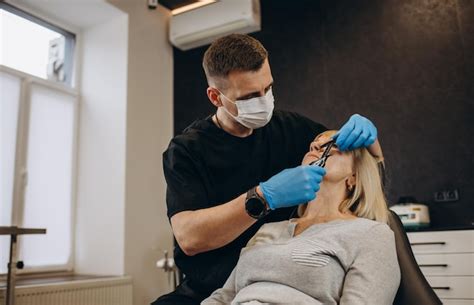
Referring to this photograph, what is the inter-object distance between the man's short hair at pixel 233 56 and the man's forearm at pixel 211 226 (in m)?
0.50

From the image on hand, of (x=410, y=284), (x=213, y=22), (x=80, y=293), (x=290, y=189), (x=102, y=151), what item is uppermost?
(x=213, y=22)

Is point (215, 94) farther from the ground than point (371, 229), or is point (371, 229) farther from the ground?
point (215, 94)

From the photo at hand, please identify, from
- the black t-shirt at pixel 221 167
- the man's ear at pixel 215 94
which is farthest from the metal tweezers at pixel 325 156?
the man's ear at pixel 215 94

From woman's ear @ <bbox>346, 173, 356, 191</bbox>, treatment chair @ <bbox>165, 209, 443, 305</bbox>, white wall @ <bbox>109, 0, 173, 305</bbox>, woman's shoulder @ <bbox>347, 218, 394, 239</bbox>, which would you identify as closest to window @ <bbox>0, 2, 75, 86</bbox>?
white wall @ <bbox>109, 0, 173, 305</bbox>

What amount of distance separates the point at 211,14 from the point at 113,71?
0.91 m

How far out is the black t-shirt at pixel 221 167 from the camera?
152 cm

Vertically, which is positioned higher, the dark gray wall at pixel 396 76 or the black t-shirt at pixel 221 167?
the dark gray wall at pixel 396 76

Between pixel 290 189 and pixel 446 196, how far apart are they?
6.08ft

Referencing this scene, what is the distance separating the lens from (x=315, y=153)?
64.2 inches

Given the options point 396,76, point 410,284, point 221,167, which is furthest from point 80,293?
point 396,76

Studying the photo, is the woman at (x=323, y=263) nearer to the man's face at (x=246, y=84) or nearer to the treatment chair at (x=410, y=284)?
the treatment chair at (x=410, y=284)

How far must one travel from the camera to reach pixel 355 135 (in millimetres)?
1521

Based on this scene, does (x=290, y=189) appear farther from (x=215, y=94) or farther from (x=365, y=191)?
(x=215, y=94)

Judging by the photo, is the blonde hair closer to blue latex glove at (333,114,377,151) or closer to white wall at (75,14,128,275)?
blue latex glove at (333,114,377,151)
